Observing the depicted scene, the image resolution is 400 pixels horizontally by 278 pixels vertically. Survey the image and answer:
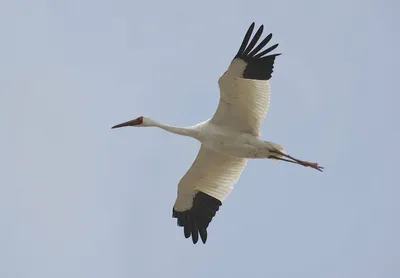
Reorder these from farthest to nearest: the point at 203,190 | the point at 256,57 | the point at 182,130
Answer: the point at 203,190 → the point at 182,130 → the point at 256,57

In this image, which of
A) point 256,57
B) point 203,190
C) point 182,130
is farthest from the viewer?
point 203,190

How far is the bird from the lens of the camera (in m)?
25.4

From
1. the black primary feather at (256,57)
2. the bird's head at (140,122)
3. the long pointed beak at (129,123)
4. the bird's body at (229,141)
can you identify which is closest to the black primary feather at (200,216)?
the bird's body at (229,141)

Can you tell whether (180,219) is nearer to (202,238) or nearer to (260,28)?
(202,238)

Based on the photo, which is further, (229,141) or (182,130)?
(182,130)

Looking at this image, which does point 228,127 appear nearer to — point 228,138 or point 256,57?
point 228,138

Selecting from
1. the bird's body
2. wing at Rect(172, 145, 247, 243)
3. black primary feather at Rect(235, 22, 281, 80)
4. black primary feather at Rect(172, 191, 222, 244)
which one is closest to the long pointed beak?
wing at Rect(172, 145, 247, 243)

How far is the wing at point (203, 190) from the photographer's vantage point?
1070 inches

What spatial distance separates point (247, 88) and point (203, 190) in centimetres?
304

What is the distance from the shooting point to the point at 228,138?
26.0 metres

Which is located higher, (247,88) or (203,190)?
(247,88)

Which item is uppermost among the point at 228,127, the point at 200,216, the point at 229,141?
the point at 228,127

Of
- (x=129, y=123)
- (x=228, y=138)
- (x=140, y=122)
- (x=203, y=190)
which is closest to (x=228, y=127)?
(x=228, y=138)

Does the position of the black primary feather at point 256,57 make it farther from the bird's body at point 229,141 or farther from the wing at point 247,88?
the bird's body at point 229,141
